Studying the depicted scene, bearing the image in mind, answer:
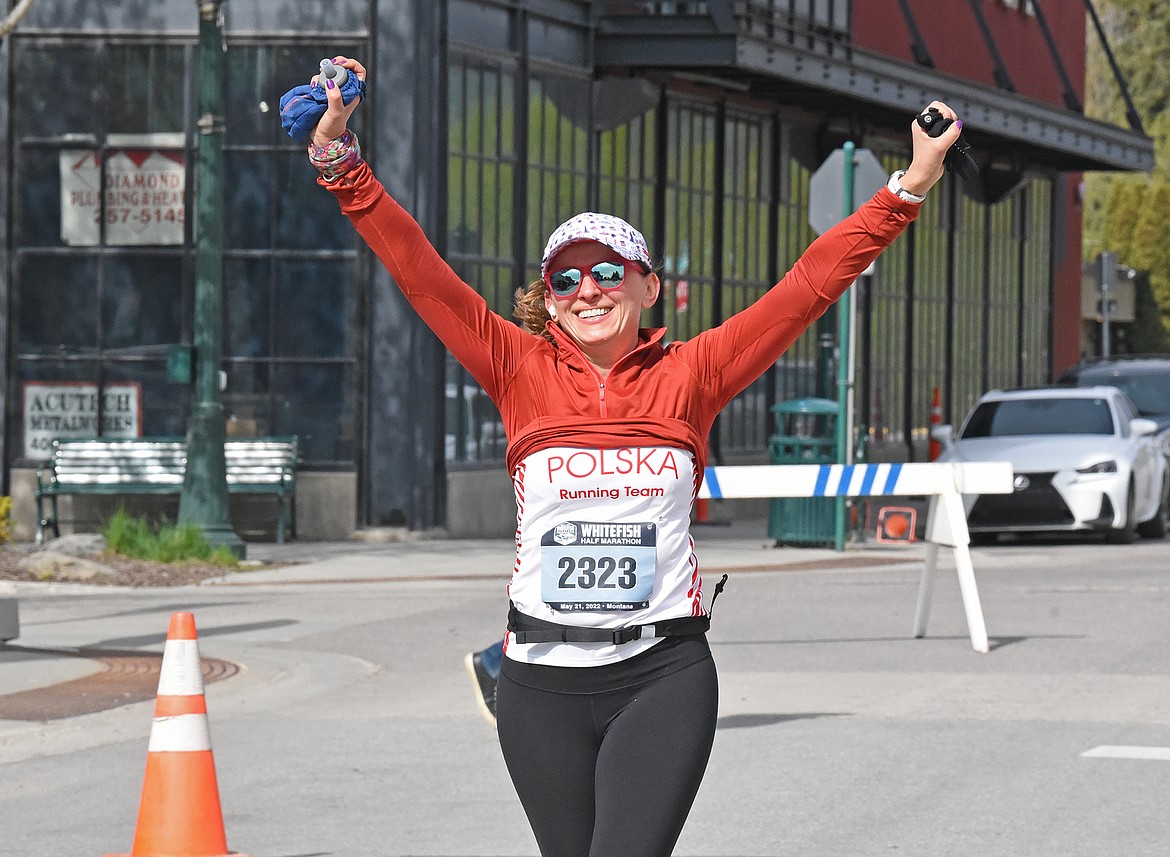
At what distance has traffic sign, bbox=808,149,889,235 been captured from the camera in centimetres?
1988

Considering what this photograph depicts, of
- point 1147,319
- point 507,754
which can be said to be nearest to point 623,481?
point 507,754

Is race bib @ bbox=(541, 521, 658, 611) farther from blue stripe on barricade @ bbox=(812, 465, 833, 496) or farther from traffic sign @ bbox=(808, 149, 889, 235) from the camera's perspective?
traffic sign @ bbox=(808, 149, 889, 235)

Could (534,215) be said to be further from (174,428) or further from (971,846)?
(971,846)

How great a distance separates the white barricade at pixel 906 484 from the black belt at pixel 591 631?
24.1ft

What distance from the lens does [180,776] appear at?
6426mm

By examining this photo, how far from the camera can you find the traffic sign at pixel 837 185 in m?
19.9

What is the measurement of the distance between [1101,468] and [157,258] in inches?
371

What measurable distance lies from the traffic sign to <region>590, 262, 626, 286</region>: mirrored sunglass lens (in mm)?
15263

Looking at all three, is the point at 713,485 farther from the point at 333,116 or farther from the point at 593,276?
the point at 333,116

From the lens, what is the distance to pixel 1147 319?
5997cm

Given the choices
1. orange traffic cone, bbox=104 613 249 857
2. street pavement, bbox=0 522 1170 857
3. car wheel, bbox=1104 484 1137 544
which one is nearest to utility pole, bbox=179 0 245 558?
street pavement, bbox=0 522 1170 857

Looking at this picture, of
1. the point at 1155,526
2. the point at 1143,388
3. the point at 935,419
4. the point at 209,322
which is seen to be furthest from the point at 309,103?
the point at 935,419

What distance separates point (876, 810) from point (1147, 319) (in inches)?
2137

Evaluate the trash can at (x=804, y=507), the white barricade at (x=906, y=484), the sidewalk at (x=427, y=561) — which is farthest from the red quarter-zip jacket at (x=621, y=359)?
the trash can at (x=804, y=507)
